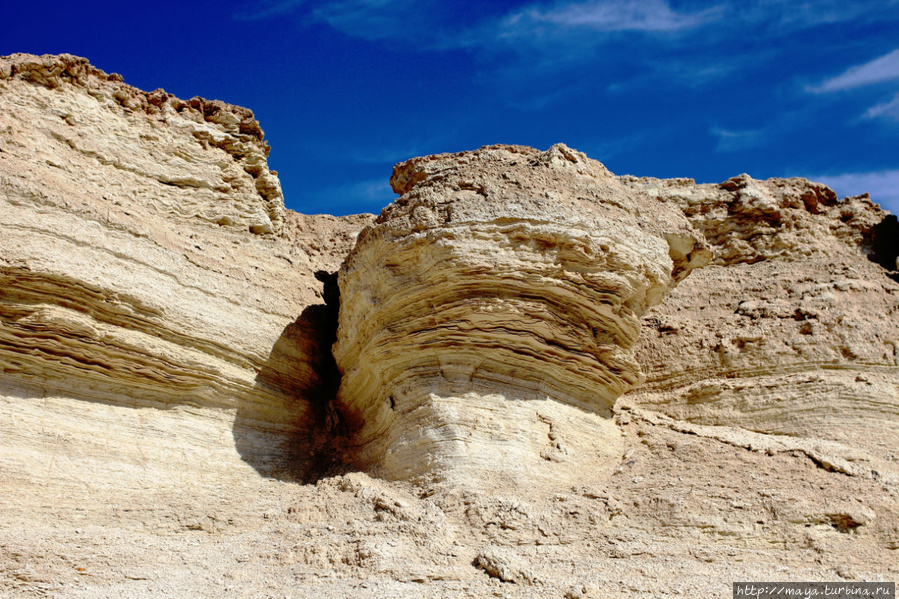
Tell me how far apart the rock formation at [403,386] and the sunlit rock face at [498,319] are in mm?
36

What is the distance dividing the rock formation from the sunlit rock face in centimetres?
4

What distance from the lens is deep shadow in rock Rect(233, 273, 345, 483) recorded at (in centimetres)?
1152

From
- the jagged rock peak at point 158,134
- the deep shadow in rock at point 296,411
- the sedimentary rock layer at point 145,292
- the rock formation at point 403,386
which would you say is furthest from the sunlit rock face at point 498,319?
the jagged rock peak at point 158,134

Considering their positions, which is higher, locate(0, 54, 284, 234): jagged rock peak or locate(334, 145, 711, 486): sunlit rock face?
locate(0, 54, 284, 234): jagged rock peak

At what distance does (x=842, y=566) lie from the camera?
9.07 metres

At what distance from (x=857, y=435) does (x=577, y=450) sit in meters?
3.67

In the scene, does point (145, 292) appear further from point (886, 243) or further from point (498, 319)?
point (886, 243)

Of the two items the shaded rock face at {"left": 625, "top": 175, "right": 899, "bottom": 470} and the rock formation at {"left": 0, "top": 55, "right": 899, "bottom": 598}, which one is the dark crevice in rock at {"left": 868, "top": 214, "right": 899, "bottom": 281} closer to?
the shaded rock face at {"left": 625, "top": 175, "right": 899, "bottom": 470}

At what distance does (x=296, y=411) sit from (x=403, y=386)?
Answer: 1.80 metres

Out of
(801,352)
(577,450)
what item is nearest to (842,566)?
(577,450)

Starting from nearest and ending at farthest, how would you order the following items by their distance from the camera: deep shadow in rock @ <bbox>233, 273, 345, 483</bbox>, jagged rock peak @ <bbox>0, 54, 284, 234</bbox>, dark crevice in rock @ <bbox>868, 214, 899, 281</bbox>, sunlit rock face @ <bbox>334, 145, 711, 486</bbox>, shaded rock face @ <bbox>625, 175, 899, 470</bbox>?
sunlit rock face @ <bbox>334, 145, 711, 486</bbox> → deep shadow in rock @ <bbox>233, 273, 345, 483</bbox> → shaded rock face @ <bbox>625, 175, 899, 470</bbox> → jagged rock peak @ <bbox>0, 54, 284, 234</bbox> → dark crevice in rock @ <bbox>868, 214, 899, 281</bbox>

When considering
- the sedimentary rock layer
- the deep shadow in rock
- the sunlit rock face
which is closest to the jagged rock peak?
the sedimentary rock layer

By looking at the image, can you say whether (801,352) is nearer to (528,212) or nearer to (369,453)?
(528,212)

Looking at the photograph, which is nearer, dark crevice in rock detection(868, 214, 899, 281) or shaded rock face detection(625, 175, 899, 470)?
shaded rock face detection(625, 175, 899, 470)
